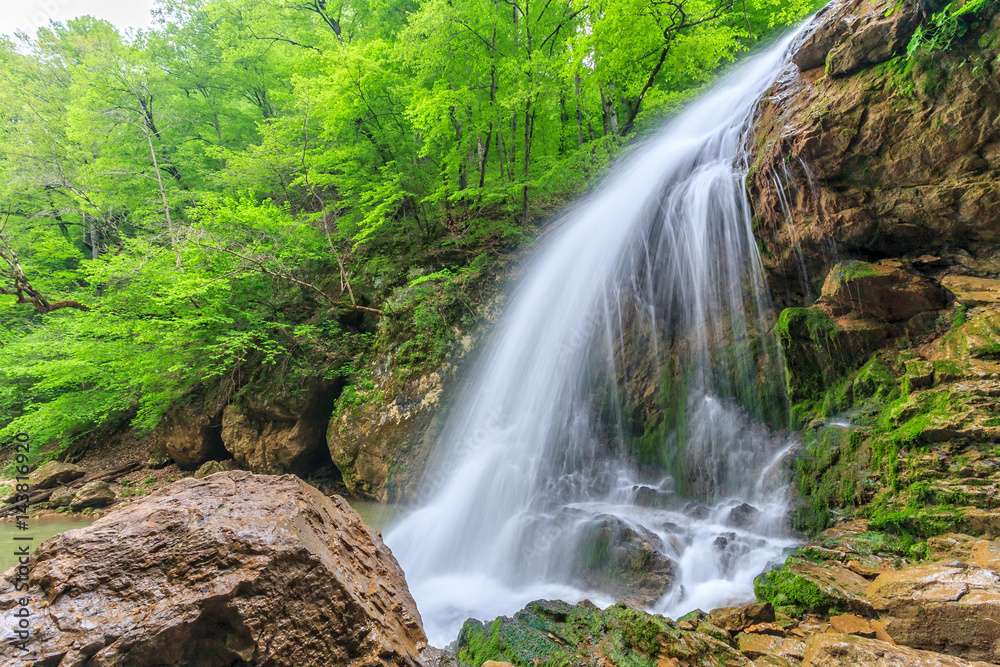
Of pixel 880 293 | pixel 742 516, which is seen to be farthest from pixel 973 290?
pixel 742 516

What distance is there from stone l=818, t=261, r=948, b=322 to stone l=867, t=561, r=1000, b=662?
3.24 meters

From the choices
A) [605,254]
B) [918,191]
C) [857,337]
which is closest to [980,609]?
[857,337]

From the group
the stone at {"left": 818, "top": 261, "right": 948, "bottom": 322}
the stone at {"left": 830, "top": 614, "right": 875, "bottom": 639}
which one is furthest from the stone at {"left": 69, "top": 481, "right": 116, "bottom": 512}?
the stone at {"left": 818, "top": 261, "right": 948, "bottom": 322}

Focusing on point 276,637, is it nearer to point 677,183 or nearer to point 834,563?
point 834,563

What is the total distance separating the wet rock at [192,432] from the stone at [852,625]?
1108 centimetres

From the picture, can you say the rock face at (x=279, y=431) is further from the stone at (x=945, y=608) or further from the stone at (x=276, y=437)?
the stone at (x=945, y=608)

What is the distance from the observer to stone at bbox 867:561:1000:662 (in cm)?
230

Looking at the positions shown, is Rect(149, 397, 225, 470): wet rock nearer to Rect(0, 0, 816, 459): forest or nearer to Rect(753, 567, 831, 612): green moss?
Rect(0, 0, 816, 459): forest

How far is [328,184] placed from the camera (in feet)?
34.9

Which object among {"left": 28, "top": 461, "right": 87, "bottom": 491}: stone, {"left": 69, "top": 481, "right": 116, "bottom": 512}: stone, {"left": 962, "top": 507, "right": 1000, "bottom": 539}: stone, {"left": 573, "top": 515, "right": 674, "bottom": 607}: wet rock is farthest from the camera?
{"left": 28, "top": 461, "right": 87, "bottom": 491}: stone

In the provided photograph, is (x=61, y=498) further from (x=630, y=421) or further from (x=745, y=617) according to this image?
(x=745, y=617)

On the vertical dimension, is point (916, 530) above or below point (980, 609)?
below

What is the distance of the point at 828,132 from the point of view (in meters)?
5.35

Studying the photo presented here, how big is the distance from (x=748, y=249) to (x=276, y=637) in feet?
23.5
